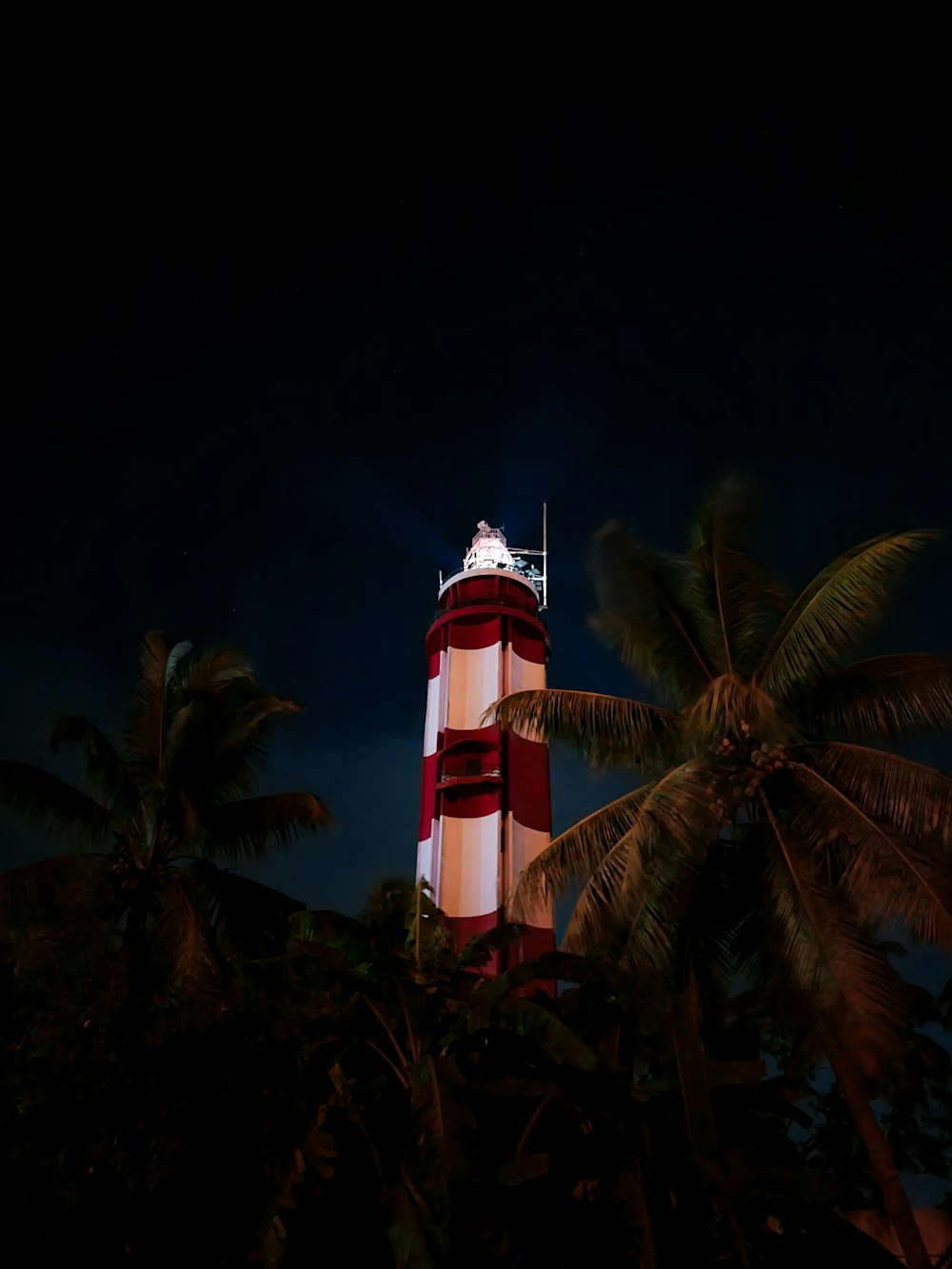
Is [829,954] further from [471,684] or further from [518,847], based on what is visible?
[471,684]

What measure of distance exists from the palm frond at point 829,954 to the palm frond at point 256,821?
23.7ft

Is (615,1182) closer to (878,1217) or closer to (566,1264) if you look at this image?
(566,1264)

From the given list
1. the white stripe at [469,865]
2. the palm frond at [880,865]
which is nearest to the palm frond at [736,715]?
the palm frond at [880,865]

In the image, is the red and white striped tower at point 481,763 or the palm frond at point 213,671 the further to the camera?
the red and white striped tower at point 481,763

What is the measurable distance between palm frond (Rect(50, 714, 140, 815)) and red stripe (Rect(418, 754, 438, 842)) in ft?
60.1

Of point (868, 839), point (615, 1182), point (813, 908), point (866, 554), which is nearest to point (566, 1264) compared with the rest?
point (615, 1182)

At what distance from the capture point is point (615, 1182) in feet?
29.8

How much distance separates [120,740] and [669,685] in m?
8.80

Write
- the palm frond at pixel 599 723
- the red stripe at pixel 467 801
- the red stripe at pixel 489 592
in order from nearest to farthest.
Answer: the palm frond at pixel 599 723 → the red stripe at pixel 467 801 → the red stripe at pixel 489 592

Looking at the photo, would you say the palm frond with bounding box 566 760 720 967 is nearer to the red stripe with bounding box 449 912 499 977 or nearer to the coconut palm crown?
the coconut palm crown

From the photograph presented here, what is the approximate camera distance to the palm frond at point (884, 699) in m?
13.1

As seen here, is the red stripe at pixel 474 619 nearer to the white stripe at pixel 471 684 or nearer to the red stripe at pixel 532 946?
the white stripe at pixel 471 684

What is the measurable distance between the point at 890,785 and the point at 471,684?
78.9 feet

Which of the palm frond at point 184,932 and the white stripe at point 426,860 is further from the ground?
the white stripe at point 426,860
